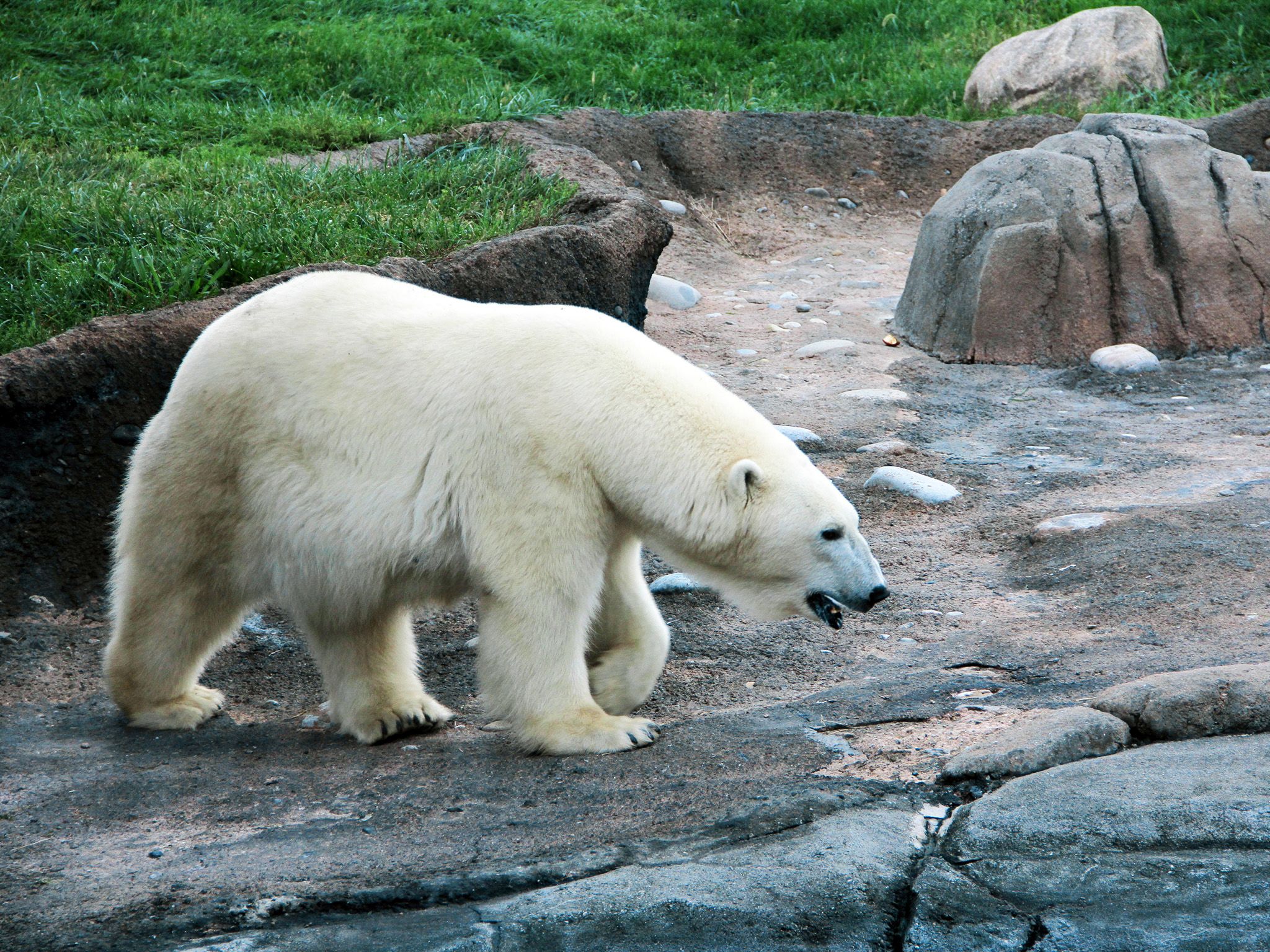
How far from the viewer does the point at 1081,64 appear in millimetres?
9266

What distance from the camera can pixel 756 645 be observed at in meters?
3.43

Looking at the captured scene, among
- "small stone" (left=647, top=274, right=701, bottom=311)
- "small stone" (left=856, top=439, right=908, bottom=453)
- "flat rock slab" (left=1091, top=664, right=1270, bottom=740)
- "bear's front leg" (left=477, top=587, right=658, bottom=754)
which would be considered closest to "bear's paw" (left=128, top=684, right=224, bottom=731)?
"bear's front leg" (left=477, top=587, right=658, bottom=754)

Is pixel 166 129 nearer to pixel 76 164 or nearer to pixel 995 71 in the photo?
pixel 76 164

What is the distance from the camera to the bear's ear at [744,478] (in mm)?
2584

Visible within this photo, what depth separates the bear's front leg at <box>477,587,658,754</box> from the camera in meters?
2.60

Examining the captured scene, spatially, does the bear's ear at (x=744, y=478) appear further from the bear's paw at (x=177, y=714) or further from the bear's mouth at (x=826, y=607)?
the bear's paw at (x=177, y=714)

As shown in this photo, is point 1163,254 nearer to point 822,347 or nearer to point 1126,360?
point 1126,360

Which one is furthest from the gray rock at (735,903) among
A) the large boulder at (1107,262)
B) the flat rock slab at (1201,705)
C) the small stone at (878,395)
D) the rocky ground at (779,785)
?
the large boulder at (1107,262)

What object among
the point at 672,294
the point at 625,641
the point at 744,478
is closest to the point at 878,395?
the point at 672,294

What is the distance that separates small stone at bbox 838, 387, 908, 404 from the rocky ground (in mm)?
707

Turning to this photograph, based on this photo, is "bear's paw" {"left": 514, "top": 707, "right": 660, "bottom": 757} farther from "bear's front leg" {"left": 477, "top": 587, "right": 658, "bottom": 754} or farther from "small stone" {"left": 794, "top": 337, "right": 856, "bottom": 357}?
"small stone" {"left": 794, "top": 337, "right": 856, "bottom": 357}

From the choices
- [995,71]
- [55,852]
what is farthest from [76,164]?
[995,71]

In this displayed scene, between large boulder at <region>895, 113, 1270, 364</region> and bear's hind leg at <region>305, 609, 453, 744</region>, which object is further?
large boulder at <region>895, 113, 1270, 364</region>

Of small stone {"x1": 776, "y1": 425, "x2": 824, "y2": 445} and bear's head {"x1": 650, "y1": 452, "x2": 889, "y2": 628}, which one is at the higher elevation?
bear's head {"x1": 650, "y1": 452, "x2": 889, "y2": 628}
